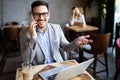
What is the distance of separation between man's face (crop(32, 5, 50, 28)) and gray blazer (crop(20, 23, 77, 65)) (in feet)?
0.56

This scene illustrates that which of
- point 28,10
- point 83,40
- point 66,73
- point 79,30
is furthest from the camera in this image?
point 28,10

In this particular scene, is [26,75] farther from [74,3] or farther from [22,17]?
[74,3]

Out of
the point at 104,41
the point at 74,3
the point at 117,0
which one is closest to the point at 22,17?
the point at 74,3

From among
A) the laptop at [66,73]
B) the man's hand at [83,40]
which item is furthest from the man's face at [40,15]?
the laptop at [66,73]

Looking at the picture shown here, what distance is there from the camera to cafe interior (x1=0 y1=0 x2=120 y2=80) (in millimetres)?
3457

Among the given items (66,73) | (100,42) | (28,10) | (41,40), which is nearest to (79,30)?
(100,42)

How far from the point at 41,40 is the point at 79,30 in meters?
2.32

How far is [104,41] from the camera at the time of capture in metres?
3.17

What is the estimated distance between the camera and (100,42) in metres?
3.17

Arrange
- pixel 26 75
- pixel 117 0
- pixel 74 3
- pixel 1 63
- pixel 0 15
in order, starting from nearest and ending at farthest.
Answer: pixel 26 75, pixel 1 63, pixel 117 0, pixel 0 15, pixel 74 3

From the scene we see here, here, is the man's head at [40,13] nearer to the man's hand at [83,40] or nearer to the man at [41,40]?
the man at [41,40]

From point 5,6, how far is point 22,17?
2.26 feet

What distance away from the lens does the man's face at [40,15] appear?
80.3 inches

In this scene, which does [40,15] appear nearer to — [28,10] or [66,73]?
[66,73]
